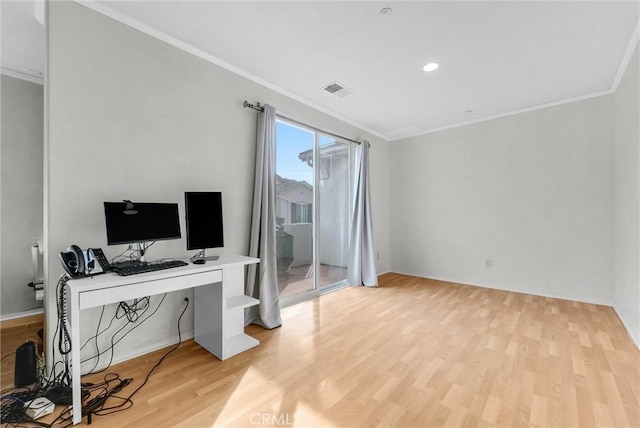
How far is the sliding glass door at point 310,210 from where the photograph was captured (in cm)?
349

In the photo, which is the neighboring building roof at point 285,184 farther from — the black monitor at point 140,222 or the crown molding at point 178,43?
the black monitor at point 140,222

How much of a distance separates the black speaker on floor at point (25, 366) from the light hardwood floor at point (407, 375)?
1.47 feet

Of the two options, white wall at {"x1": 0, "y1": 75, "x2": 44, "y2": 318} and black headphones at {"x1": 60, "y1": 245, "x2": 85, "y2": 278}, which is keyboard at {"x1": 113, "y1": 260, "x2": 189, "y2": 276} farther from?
white wall at {"x1": 0, "y1": 75, "x2": 44, "y2": 318}

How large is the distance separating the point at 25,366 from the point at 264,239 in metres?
1.90

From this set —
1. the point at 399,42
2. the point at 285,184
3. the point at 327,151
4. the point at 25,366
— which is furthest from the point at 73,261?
the point at 327,151

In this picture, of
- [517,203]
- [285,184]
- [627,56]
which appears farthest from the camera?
[517,203]

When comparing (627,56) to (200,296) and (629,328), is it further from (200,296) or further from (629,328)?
(200,296)

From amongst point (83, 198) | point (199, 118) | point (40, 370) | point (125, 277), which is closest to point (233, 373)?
point (125, 277)

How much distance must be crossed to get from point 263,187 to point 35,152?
263 centimetres

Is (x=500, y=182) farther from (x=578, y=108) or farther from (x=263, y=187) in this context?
(x=263, y=187)

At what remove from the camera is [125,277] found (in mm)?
1741

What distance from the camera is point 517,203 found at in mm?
4035

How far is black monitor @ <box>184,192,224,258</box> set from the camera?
2.35 metres

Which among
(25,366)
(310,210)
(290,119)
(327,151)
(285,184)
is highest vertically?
(290,119)
